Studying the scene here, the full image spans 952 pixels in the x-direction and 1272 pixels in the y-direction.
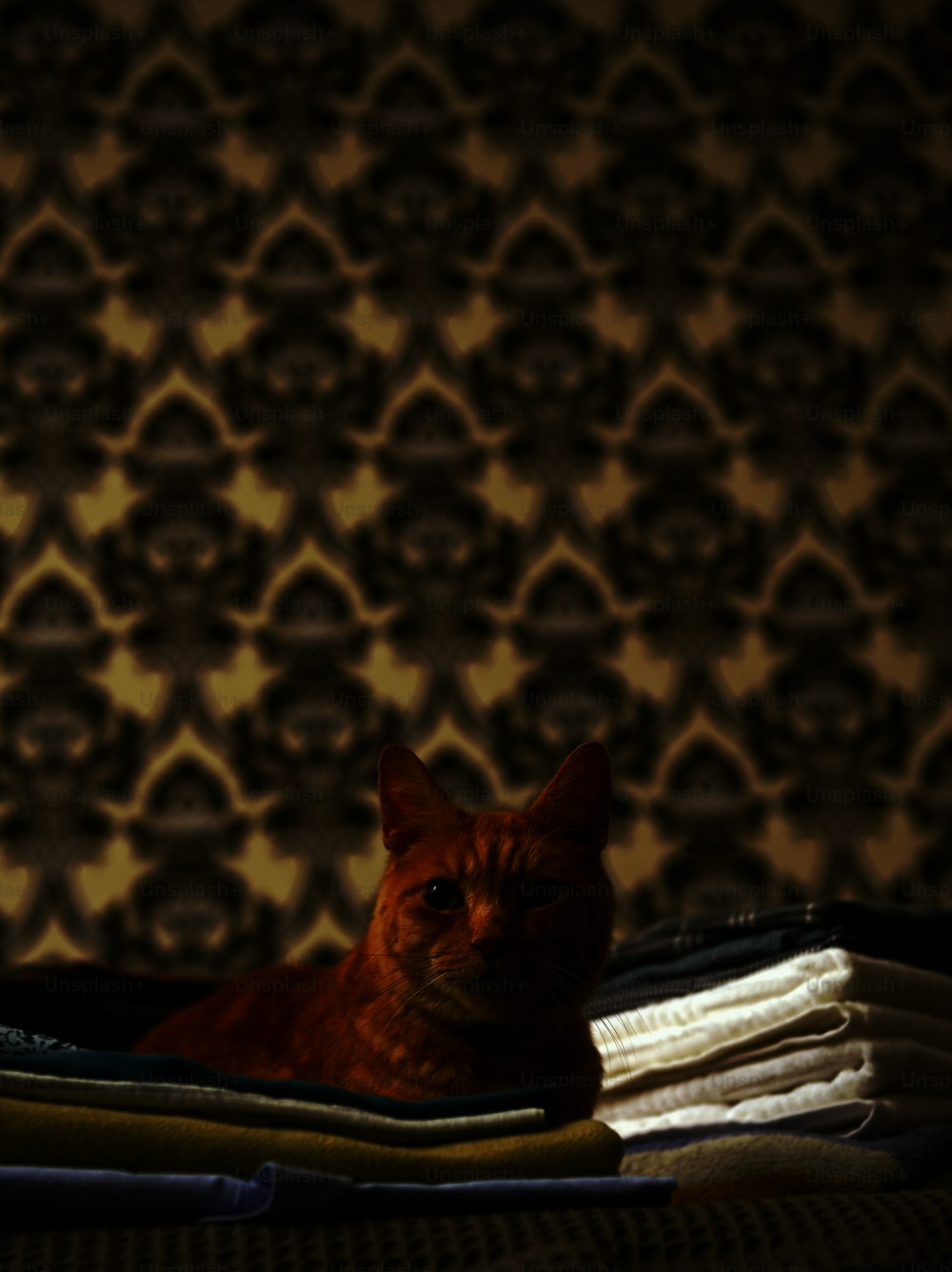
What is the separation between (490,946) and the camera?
0.74 m

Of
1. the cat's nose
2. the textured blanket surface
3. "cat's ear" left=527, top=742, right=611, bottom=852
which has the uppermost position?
"cat's ear" left=527, top=742, right=611, bottom=852

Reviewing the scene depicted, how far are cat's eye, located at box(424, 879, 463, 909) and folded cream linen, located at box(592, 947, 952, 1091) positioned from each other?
0.60 ft

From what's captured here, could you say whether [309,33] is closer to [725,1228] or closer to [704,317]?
[704,317]

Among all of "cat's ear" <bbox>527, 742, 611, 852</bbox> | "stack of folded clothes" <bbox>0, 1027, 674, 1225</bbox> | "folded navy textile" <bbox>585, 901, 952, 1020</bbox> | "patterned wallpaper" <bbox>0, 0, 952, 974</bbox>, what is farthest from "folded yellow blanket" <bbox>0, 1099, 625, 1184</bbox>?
"patterned wallpaper" <bbox>0, 0, 952, 974</bbox>

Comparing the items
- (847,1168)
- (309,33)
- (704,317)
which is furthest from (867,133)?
(847,1168)

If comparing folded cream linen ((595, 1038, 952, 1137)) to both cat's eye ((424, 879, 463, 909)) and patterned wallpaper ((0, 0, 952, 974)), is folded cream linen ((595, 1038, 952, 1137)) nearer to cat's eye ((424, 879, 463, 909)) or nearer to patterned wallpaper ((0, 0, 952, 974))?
cat's eye ((424, 879, 463, 909))

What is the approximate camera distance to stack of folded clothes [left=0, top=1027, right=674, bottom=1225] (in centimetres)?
53

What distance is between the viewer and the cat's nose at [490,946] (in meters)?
0.74

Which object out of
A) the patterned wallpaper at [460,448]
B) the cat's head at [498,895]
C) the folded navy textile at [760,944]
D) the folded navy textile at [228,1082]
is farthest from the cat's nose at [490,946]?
the patterned wallpaper at [460,448]

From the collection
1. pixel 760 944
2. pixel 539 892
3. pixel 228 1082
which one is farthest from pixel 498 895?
pixel 760 944

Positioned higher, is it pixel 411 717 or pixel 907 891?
pixel 411 717

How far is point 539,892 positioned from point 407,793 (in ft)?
0.40

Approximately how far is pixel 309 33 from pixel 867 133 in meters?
1.23

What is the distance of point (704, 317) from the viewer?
239 centimetres
